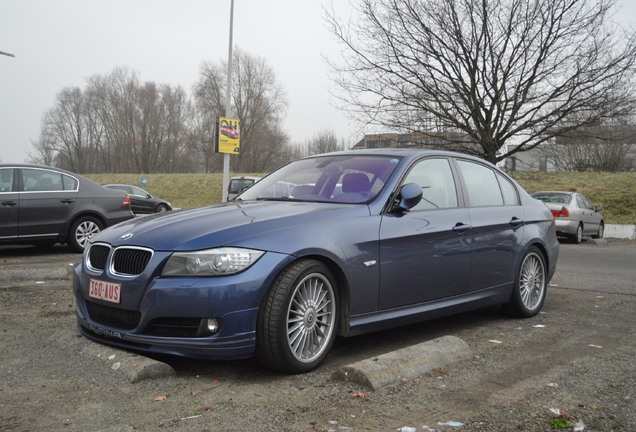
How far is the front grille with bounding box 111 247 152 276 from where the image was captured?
150 inches

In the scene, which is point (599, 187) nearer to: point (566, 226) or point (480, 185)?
point (566, 226)

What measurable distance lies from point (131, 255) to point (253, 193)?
1.60 meters

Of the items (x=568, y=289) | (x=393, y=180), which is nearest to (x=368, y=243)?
(x=393, y=180)

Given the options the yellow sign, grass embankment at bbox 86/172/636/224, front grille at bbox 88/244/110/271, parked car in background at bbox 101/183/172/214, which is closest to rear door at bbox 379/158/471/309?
front grille at bbox 88/244/110/271

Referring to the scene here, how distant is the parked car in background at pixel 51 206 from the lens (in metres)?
9.71

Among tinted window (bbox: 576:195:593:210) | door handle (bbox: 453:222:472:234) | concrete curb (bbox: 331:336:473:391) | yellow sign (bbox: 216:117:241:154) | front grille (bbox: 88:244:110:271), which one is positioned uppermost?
yellow sign (bbox: 216:117:241:154)

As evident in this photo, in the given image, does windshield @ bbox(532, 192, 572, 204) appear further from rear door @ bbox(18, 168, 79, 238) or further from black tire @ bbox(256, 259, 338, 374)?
black tire @ bbox(256, 259, 338, 374)

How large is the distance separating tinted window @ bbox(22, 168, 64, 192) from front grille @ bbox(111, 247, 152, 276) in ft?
22.6

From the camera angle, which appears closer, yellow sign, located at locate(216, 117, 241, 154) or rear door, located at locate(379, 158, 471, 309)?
rear door, located at locate(379, 158, 471, 309)

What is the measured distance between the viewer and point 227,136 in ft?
79.0

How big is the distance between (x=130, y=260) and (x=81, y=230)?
7240 millimetres

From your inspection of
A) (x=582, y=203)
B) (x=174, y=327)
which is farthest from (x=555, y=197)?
(x=174, y=327)

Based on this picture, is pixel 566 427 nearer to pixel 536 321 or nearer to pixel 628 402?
pixel 628 402

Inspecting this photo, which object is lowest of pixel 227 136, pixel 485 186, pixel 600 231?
pixel 600 231
